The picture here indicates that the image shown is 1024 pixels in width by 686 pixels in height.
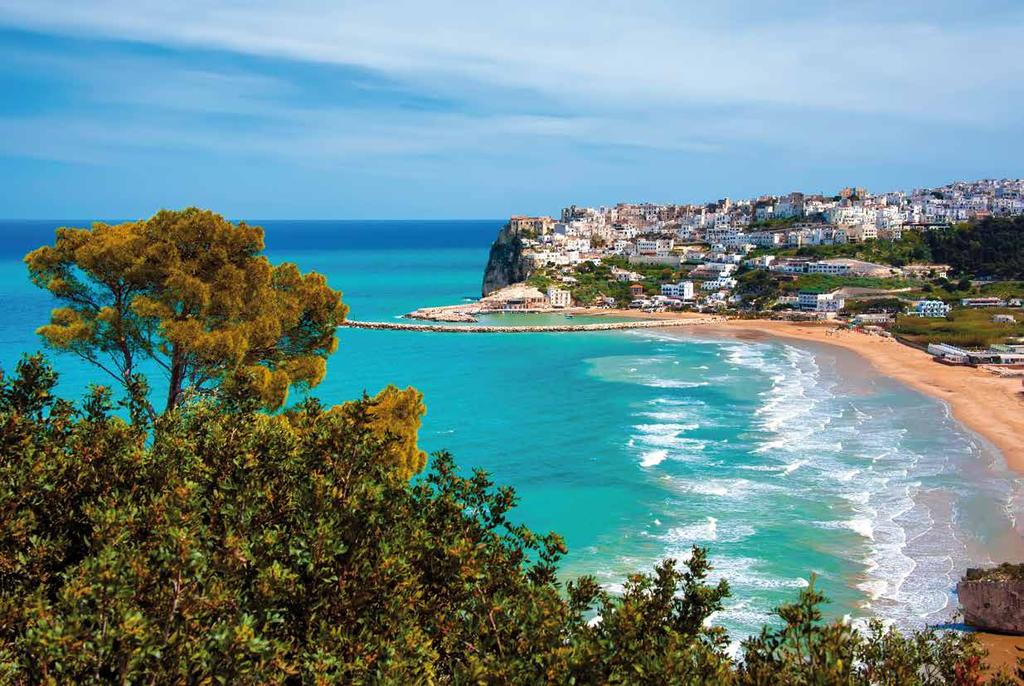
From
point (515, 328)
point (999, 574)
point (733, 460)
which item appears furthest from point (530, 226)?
point (999, 574)

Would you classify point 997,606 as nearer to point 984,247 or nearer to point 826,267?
point 826,267

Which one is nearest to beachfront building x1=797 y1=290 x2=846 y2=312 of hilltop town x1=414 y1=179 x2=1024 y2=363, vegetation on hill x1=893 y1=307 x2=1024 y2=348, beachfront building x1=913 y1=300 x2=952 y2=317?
hilltop town x1=414 y1=179 x2=1024 y2=363

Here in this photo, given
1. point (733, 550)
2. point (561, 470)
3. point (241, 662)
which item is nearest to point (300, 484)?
point (241, 662)

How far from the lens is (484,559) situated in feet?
24.7

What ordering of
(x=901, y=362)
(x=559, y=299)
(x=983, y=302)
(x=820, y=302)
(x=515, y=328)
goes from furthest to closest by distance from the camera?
A: (x=559, y=299)
(x=820, y=302)
(x=983, y=302)
(x=515, y=328)
(x=901, y=362)

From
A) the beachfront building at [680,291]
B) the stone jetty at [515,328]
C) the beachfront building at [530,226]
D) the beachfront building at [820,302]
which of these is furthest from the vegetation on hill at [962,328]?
the beachfront building at [530,226]

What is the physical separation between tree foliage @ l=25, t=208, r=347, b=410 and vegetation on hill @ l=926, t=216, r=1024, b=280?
8870 cm

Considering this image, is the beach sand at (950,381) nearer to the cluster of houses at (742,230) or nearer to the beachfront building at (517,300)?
the cluster of houses at (742,230)

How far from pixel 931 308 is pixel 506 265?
163 feet

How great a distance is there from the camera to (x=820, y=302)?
75812mm

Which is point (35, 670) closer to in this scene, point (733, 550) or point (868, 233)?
point (733, 550)

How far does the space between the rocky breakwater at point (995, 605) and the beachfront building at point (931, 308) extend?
57.5 metres

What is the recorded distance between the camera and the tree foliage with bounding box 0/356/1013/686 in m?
4.88

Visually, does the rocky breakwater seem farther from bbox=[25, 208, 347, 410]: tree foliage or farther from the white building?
the white building
